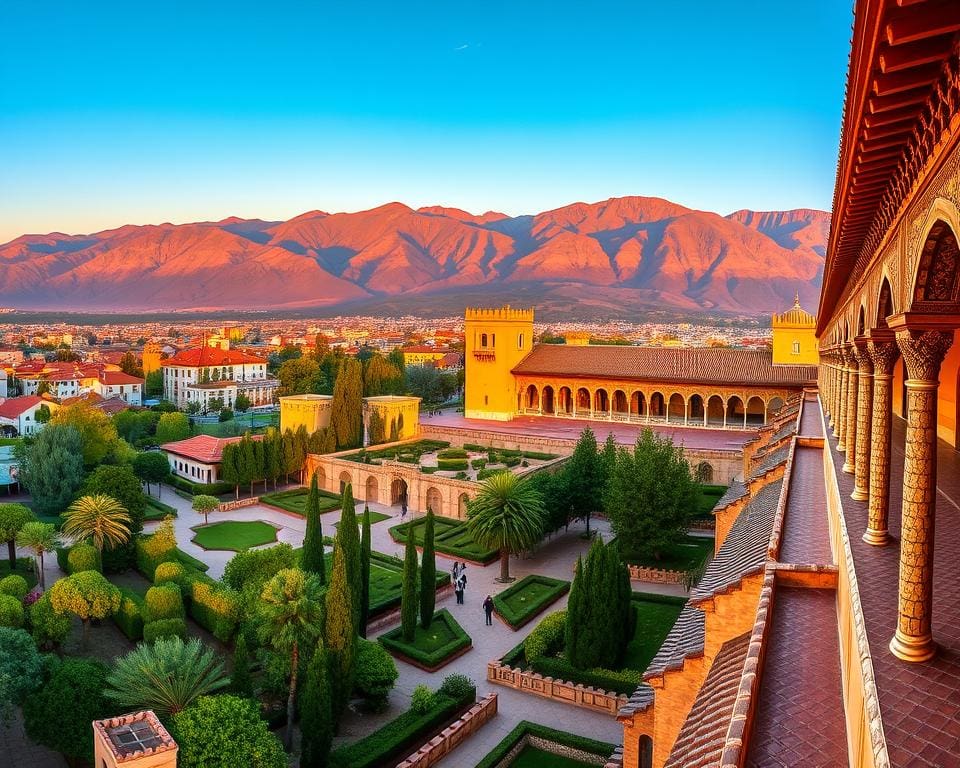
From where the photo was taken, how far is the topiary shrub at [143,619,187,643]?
14406 millimetres

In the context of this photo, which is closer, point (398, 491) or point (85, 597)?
point (85, 597)

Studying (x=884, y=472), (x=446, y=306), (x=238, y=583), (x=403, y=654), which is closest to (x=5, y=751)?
(x=238, y=583)

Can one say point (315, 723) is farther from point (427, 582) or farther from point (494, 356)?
point (494, 356)

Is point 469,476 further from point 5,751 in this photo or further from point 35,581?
point 5,751

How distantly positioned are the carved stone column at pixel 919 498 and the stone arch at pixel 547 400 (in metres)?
34.6

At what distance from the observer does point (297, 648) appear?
1214 centimetres

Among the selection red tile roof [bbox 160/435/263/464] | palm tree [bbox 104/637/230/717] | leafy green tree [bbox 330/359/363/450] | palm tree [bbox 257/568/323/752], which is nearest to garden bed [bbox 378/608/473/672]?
palm tree [bbox 257/568/323/752]

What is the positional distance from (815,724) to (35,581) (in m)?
21.1

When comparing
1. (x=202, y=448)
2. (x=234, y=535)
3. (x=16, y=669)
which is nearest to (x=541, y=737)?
(x=16, y=669)

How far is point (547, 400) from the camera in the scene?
132 ft

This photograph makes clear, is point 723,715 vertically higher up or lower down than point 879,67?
lower down

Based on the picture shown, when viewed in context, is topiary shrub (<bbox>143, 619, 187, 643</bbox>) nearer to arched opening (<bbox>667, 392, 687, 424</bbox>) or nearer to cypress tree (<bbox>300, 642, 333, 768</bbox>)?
cypress tree (<bbox>300, 642, 333, 768</bbox>)

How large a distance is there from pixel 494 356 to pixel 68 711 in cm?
2929

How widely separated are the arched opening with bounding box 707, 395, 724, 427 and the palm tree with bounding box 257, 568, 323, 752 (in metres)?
25.7
